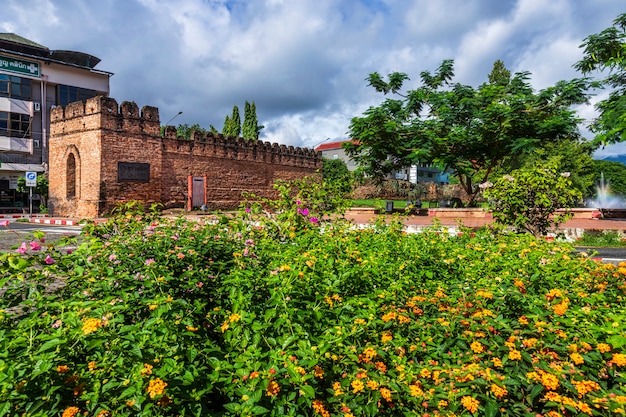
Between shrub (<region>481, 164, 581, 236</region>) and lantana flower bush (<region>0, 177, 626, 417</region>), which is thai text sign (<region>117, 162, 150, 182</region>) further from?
lantana flower bush (<region>0, 177, 626, 417</region>)

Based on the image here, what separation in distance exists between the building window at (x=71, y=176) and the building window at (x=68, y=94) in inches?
495

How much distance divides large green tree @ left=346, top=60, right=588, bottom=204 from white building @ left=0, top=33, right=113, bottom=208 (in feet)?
80.1

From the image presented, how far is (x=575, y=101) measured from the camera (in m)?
15.9

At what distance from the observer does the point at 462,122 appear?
56.9 feet

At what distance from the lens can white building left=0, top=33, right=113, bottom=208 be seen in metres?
A: 28.8

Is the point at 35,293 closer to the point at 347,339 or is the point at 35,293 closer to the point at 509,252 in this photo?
the point at 347,339

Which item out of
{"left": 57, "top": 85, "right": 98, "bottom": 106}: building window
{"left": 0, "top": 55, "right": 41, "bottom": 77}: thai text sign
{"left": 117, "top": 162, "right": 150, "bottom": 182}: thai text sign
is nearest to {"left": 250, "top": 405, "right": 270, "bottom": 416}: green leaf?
{"left": 117, "top": 162, "right": 150, "bottom": 182}: thai text sign

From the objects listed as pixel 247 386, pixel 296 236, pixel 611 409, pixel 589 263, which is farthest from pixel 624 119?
pixel 247 386

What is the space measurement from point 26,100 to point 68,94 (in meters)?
3.10

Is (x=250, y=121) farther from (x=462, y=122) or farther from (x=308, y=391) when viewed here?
(x=308, y=391)

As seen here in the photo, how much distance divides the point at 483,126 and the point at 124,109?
17084 millimetres

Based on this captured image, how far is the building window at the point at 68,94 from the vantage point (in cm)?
3183

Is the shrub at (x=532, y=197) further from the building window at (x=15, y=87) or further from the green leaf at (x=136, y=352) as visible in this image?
the building window at (x=15, y=87)

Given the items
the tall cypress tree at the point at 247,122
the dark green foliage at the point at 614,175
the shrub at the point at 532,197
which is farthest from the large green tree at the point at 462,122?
the dark green foliage at the point at 614,175
